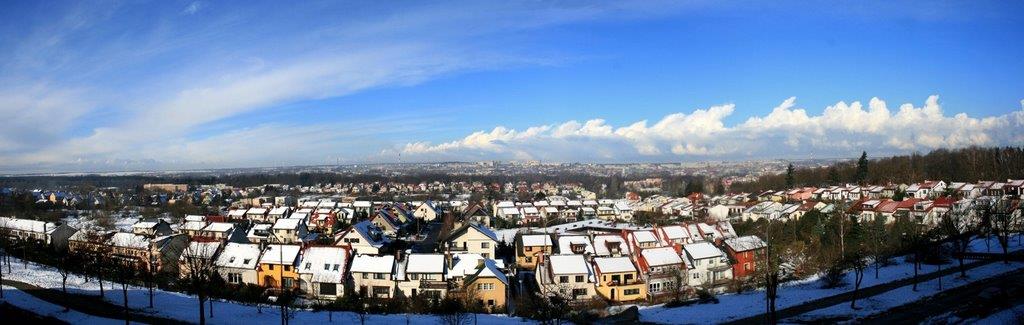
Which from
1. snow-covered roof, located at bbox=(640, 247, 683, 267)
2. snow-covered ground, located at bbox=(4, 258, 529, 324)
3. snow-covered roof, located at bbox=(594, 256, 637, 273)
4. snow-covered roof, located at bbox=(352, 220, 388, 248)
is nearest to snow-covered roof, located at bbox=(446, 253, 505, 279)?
snow-covered ground, located at bbox=(4, 258, 529, 324)

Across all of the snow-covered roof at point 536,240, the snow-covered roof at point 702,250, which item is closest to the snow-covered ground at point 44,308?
the snow-covered roof at point 536,240

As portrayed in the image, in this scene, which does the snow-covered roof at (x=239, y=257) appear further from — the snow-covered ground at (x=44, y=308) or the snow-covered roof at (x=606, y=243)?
the snow-covered roof at (x=606, y=243)

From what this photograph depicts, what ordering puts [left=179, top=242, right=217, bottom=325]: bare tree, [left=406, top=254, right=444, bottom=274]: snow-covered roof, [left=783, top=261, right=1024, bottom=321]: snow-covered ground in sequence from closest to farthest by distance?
[left=783, top=261, right=1024, bottom=321]: snow-covered ground
[left=179, top=242, right=217, bottom=325]: bare tree
[left=406, top=254, right=444, bottom=274]: snow-covered roof

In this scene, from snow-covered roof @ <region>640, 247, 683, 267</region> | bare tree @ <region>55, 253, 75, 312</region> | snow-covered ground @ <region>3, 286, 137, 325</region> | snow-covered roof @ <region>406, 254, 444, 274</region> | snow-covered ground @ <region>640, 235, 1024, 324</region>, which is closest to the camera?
snow-covered ground @ <region>3, 286, 137, 325</region>

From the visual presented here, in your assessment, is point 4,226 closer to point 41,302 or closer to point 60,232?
point 60,232

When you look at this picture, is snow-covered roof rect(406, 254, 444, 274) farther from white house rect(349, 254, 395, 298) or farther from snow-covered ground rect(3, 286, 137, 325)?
snow-covered ground rect(3, 286, 137, 325)

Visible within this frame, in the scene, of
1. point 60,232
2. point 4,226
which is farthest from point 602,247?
point 4,226

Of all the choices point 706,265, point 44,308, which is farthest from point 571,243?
point 44,308
